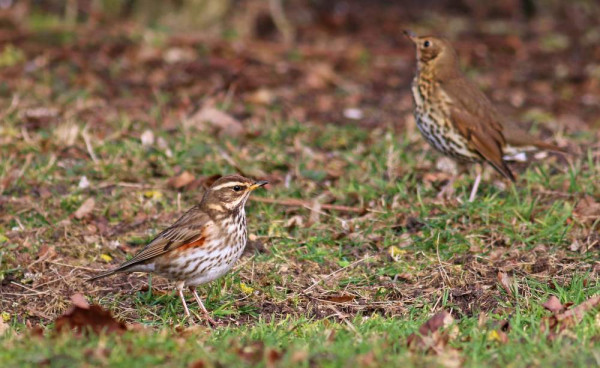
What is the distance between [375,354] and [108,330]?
158 centimetres

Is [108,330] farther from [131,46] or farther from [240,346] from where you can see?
[131,46]

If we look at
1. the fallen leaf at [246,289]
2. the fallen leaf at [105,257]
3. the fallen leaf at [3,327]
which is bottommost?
the fallen leaf at [105,257]

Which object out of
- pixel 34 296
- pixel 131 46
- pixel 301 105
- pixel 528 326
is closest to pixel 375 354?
pixel 528 326

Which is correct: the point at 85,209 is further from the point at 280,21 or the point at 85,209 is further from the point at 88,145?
the point at 280,21

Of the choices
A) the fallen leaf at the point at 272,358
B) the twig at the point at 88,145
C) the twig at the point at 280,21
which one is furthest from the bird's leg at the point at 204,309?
the twig at the point at 280,21

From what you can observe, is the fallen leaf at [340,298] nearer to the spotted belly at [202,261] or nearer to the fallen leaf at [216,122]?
the spotted belly at [202,261]

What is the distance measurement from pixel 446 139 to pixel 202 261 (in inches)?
120

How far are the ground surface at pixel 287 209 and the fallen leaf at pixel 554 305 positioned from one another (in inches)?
0.8

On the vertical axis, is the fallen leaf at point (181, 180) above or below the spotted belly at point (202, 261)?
below

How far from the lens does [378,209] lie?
27.4 feet

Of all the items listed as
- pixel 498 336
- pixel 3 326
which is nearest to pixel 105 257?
pixel 3 326

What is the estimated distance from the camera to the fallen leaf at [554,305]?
243 inches

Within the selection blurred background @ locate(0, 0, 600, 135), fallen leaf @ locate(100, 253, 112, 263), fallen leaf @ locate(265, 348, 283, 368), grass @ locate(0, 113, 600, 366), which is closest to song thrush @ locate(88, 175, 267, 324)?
grass @ locate(0, 113, 600, 366)

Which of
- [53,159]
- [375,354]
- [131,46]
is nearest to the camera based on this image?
[375,354]
